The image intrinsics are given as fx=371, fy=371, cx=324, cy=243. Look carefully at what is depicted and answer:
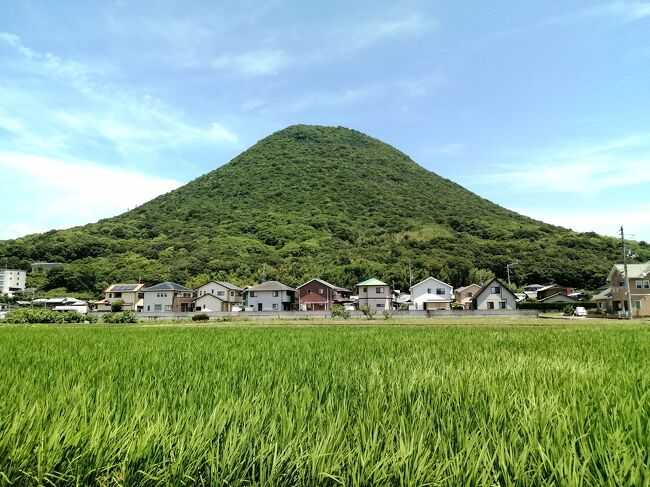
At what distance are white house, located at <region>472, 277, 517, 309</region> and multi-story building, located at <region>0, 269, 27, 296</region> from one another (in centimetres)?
11144

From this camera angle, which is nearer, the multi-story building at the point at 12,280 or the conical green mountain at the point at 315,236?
the conical green mountain at the point at 315,236

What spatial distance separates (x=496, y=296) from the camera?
53688 mm

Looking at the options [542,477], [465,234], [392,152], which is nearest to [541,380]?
[542,477]

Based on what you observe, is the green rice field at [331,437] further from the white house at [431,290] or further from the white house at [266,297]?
the white house at [431,290]

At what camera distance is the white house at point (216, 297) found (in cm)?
6606

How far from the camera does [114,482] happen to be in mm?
1732

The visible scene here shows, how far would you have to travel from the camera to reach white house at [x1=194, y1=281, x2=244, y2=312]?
66.1m

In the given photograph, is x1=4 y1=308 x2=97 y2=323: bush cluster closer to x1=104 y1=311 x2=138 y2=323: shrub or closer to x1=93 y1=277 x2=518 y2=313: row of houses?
x1=104 y1=311 x2=138 y2=323: shrub

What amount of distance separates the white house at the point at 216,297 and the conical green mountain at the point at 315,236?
12675mm

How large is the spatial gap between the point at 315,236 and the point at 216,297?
158 ft

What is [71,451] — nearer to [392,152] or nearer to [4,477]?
[4,477]

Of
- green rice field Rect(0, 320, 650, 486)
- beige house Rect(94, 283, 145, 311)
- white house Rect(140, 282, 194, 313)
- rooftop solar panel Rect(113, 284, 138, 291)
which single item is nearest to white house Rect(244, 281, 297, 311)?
white house Rect(140, 282, 194, 313)

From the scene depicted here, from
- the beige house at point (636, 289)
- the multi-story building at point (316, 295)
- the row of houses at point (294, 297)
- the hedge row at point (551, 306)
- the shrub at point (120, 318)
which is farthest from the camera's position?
the multi-story building at point (316, 295)

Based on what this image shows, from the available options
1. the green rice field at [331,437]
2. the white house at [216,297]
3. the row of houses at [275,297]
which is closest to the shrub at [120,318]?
the row of houses at [275,297]
